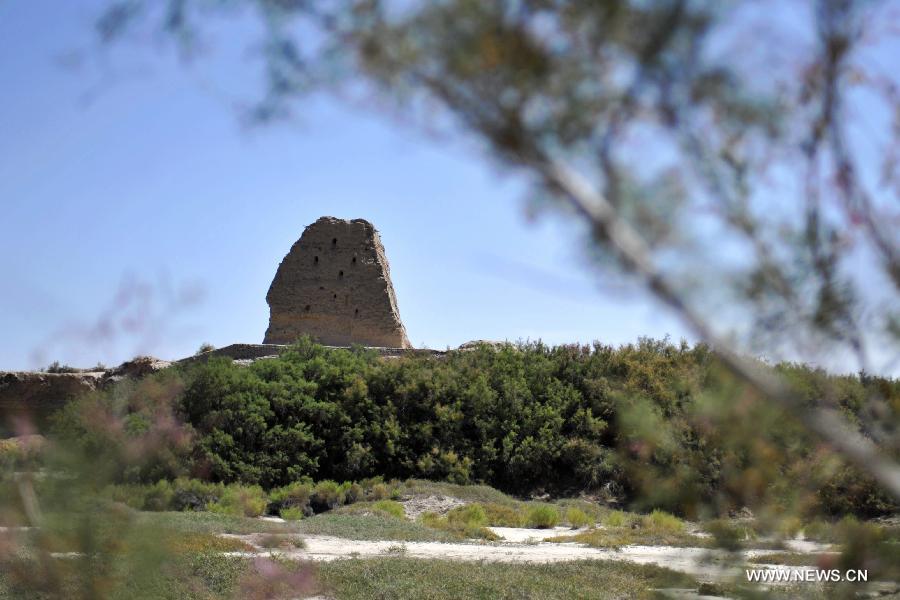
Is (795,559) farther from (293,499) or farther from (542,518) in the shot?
(293,499)

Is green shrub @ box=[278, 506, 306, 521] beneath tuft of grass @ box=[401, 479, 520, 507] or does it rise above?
beneath

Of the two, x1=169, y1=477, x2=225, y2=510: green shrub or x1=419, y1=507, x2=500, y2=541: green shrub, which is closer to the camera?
x1=419, y1=507, x2=500, y2=541: green shrub

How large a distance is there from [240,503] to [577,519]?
5488 mm

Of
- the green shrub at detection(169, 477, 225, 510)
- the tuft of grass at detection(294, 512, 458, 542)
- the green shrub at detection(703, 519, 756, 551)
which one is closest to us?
the green shrub at detection(703, 519, 756, 551)

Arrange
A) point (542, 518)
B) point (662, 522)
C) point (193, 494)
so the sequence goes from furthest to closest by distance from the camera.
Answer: point (193, 494) < point (542, 518) < point (662, 522)

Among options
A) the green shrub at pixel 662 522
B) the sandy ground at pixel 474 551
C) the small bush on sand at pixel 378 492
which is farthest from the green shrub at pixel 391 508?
the green shrub at pixel 662 522

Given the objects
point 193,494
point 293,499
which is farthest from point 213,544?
point 293,499

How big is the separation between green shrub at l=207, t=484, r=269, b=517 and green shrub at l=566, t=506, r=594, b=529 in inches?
201

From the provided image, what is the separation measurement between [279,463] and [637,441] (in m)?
15.7

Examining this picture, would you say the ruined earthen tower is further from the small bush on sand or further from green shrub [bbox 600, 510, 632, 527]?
green shrub [bbox 600, 510, 632, 527]

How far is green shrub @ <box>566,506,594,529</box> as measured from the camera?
15.2m

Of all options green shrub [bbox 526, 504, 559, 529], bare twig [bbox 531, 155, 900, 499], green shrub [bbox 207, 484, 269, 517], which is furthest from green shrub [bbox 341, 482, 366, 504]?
bare twig [bbox 531, 155, 900, 499]

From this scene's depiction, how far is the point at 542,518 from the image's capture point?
15336 millimetres

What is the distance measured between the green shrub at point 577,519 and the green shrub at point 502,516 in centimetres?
81
